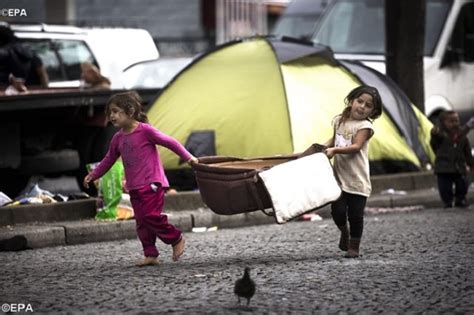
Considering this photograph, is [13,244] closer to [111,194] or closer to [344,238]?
[111,194]

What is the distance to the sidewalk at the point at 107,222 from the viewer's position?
1173 centimetres

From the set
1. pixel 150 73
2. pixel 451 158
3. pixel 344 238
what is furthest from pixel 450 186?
pixel 150 73

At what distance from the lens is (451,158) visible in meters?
14.3

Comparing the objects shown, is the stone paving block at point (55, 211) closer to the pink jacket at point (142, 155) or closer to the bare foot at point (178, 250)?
the pink jacket at point (142, 155)

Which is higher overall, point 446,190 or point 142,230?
point 142,230

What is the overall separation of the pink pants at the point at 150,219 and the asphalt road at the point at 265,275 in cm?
20

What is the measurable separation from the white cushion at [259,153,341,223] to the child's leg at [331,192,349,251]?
49cm

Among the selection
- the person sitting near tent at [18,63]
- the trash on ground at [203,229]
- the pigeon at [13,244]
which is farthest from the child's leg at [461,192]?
the pigeon at [13,244]

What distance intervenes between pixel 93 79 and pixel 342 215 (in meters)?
7.23

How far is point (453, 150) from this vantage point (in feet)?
47.0

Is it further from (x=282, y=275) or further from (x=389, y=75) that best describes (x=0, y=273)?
(x=389, y=75)

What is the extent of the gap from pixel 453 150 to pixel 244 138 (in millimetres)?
2388

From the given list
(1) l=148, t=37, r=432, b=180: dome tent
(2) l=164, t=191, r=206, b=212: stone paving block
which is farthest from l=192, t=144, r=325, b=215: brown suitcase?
(1) l=148, t=37, r=432, b=180: dome tent

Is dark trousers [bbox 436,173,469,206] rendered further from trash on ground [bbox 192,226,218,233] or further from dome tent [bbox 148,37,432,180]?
trash on ground [bbox 192,226,218,233]
